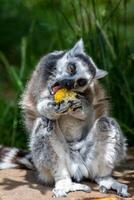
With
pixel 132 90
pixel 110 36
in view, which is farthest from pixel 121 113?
pixel 110 36

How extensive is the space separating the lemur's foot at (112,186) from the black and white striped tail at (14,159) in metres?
0.82

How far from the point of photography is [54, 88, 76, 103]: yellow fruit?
521cm

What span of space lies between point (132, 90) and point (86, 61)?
2.11 m

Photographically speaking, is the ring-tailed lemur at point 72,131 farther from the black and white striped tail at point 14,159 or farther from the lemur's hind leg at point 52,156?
the black and white striped tail at point 14,159

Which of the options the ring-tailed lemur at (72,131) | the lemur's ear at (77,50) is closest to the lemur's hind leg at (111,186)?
the ring-tailed lemur at (72,131)

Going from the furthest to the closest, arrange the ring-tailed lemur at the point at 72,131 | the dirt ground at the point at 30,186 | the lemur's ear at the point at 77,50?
the lemur's ear at the point at 77,50 → the ring-tailed lemur at the point at 72,131 → the dirt ground at the point at 30,186

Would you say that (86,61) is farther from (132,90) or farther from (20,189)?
(132,90)

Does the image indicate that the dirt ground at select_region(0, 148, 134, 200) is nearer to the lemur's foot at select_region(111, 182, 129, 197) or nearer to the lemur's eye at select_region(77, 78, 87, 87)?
the lemur's foot at select_region(111, 182, 129, 197)

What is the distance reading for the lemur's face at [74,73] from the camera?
525 cm

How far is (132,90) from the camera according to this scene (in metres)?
7.37

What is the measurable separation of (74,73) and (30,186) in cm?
104

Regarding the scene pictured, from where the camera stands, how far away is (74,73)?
17.3 feet

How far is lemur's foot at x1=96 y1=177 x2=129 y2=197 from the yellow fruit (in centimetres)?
78

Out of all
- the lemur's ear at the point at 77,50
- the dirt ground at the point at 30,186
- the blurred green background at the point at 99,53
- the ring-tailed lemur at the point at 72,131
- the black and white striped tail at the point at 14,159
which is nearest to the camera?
the dirt ground at the point at 30,186
